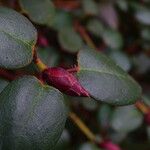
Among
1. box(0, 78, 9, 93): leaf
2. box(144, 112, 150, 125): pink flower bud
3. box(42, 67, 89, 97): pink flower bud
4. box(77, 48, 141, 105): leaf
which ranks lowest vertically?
box(144, 112, 150, 125): pink flower bud

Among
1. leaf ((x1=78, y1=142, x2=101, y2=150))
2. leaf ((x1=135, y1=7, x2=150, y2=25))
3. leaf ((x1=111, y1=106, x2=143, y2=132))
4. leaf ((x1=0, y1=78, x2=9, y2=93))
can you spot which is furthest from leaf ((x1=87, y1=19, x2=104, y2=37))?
leaf ((x1=0, y1=78, x2=9, y2=93))

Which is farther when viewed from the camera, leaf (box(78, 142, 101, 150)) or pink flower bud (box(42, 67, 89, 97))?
leaf (box(78, 142, 101, 150))

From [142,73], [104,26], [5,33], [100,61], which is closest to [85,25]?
[104,26]

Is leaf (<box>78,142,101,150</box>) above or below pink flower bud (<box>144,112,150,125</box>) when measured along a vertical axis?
below

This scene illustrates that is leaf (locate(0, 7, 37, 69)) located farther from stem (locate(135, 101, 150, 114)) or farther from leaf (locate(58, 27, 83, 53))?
stem (locate(135, 101, 150, 114))

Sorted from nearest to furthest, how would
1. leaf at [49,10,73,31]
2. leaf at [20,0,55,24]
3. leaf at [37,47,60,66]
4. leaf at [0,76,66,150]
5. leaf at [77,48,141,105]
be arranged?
leaf at [0,76,66,150], leaf at [77,48,141,105], leaf at [20,0,55,24], leaf at [37,47,60,66], leaf at [49,10,73,31]

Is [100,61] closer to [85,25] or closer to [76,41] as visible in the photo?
[76,41]

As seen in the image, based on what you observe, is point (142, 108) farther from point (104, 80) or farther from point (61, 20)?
point (104, 80)
